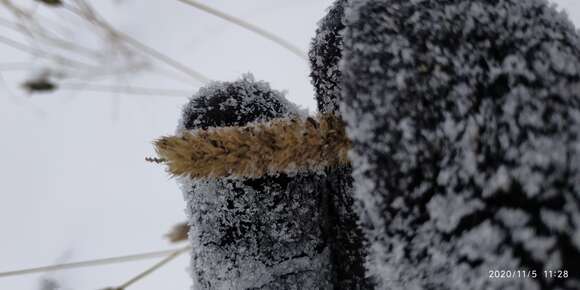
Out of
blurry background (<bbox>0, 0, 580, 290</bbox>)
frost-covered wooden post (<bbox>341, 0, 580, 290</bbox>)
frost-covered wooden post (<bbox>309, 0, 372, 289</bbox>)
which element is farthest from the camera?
blurry background (<bbox>0, 0, 580, 290</bbox>)

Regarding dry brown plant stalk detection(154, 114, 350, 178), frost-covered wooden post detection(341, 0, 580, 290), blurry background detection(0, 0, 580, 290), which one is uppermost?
blurry background detection(0, 0, 580, 290)

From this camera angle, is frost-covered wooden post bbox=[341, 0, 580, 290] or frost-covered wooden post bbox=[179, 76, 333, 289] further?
frost-covered wooden post bbox=[179, 76, 333, 289]

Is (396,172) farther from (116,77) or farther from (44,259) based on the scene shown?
(44,259)

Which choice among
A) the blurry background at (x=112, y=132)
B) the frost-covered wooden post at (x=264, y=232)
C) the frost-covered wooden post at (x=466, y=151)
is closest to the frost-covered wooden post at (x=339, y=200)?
the frost-covered wooden post at (x=264, y=232)

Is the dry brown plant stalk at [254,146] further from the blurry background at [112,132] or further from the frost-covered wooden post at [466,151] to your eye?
the blurry background at [112,132]

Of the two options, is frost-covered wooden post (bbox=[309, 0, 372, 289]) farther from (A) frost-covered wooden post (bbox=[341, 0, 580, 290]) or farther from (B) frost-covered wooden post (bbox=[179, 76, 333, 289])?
(A) frost-covered wooden post (bbox=[341, 0, 580, 290])

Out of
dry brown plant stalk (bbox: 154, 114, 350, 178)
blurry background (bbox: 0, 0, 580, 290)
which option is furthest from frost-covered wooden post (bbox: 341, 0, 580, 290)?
blurry background (bbox: 0, 0, 580, 290)
